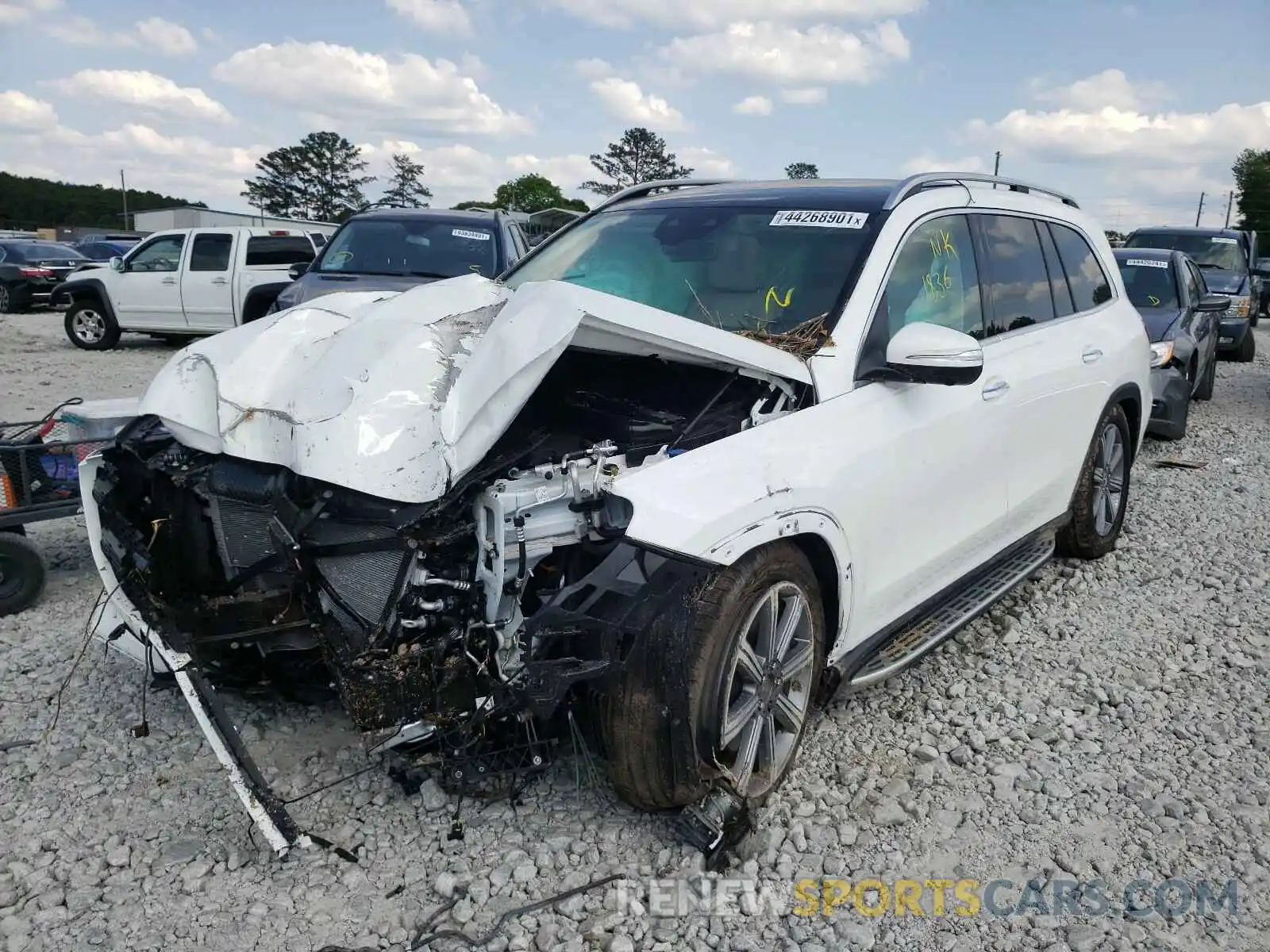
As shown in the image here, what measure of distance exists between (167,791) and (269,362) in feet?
4.51

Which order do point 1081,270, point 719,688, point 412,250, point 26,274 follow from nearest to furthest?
point 719,688, point 1081,270, point 412,250, point 26,274

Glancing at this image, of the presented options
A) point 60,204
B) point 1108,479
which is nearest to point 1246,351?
point 1108,479

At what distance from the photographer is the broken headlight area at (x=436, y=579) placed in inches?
101

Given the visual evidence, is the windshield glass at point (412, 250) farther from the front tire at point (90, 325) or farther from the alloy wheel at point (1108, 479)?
the front tire at point (90, 325)

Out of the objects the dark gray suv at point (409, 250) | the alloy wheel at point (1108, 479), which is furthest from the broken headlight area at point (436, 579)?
the dark gray suv at point (409, 250)

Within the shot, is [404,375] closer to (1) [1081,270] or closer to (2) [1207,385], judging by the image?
(1) [1081,270]

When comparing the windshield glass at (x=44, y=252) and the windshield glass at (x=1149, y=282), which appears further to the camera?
the windshield glass at (x=44, y=252)

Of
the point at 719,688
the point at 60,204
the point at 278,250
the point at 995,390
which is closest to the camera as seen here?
the point at 719,688

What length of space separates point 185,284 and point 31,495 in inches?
421

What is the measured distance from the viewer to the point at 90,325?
48.1ft

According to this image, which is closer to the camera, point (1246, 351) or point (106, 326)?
point (106, 326)

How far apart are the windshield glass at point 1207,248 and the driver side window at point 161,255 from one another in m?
14.3

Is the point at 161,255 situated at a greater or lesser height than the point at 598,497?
greater

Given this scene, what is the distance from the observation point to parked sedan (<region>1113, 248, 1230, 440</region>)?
29.2 ft
